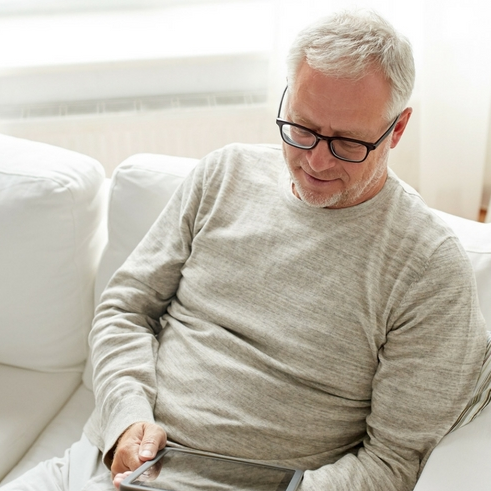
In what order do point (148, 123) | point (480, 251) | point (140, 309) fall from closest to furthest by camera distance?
point (480, 251) < point (140, 309) < point (148, 123)

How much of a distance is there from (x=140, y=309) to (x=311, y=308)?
39 cm

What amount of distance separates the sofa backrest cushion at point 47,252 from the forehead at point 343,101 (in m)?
0.66

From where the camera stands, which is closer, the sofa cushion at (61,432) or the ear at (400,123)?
the ear at (400,123)

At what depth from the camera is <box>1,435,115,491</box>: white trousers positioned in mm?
1338

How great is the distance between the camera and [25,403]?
Answer: 1634mm

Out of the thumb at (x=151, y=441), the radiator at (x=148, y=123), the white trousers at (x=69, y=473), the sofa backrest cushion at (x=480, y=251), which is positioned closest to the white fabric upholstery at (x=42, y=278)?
the white trousers at (x=69, y=473)

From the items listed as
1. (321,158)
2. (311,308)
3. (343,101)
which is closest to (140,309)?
(311,308)

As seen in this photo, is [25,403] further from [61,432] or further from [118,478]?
[118,478]

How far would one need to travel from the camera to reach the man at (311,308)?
116cm

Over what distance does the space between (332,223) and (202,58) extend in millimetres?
1288

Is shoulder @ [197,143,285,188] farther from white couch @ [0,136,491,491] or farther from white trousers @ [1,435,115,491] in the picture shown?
white trousers @ [1,435,115,491]

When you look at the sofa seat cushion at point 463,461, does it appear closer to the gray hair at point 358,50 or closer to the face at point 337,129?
the face at point 337,129

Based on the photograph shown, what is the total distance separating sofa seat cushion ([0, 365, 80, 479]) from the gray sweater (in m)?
0.27

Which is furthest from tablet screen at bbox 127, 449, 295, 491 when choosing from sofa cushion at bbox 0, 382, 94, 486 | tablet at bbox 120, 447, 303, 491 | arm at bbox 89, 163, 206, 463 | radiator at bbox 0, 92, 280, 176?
radiator at bbox 0, 92, 280, 176
